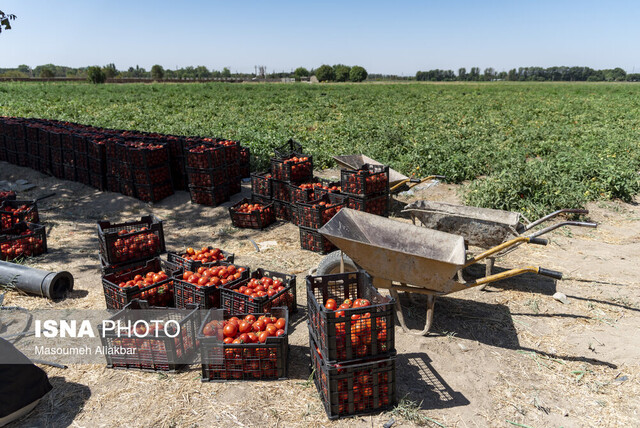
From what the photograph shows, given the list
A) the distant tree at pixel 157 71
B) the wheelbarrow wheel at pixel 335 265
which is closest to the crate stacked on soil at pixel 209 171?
the wheelbarrow wheel at pixel 335 265

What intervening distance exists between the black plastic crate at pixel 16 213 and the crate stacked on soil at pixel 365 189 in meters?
6.23

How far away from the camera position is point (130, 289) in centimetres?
536

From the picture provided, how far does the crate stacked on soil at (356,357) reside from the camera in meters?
3.95

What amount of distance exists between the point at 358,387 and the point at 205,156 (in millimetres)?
7529

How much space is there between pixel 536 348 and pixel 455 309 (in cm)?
119

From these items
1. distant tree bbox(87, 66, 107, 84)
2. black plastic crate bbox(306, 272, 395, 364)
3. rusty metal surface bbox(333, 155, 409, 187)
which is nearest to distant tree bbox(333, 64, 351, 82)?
distant tree bbox(87, 66, 107, 84)

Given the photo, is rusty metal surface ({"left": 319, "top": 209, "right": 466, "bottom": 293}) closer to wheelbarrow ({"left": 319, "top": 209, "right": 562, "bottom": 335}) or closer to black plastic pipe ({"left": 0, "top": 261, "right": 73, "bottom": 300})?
wheelbarrow ({"left": 319, "top": 209, "right": 562, "bottom": 335})

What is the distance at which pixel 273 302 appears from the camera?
550 centimetres

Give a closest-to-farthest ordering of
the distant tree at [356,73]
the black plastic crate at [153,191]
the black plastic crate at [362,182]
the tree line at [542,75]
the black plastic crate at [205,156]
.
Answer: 1. the black plastic crate at [362,182]
2. the black plastic crate at [205,156]
3. the black plastic crate at [153,191]
4. the distant tree at [356,73]
5. the tree line at [542,75]

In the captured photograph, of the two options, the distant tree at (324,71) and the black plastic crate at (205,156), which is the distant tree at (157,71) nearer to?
the distant tree at (324,71)

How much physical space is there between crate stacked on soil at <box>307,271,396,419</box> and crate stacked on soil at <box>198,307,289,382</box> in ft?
1.69

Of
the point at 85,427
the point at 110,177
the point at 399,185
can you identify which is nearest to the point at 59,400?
the point at 85,427

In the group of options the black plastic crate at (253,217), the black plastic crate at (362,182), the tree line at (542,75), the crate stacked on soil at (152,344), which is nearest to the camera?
the crate stacked on soil at (152,344)

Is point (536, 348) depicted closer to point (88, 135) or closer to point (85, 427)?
point (85, 427)
